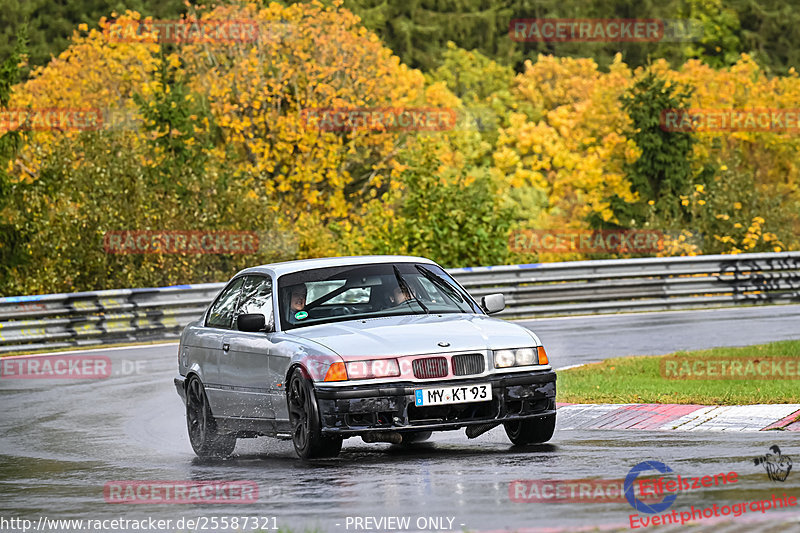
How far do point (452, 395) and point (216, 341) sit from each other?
2.64m

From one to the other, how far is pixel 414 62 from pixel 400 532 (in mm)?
67413

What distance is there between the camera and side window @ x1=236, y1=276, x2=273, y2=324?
37.4 feet

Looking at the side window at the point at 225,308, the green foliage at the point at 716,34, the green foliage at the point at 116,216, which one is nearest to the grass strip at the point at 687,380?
the side window at the point at 225,308

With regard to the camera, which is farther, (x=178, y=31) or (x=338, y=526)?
(x=178, y=31)

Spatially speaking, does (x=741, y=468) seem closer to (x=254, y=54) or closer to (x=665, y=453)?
(x=665, y=453)

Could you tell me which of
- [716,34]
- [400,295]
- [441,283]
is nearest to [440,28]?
[716,34]

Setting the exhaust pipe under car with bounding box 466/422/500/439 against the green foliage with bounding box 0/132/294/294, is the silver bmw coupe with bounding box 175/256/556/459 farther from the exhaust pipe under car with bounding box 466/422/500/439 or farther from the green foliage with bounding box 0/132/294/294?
the green foliage with bounding box 0/132/294/294

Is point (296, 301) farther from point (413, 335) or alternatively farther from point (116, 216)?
point (116, 216)

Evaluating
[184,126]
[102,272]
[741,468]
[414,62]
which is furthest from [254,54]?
[741,468]

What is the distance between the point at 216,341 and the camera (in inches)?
466

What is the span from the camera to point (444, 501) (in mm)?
7965

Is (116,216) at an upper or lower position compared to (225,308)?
lower

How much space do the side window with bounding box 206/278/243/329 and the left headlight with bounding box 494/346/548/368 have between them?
8.88ft

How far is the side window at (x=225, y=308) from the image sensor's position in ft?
39.7
